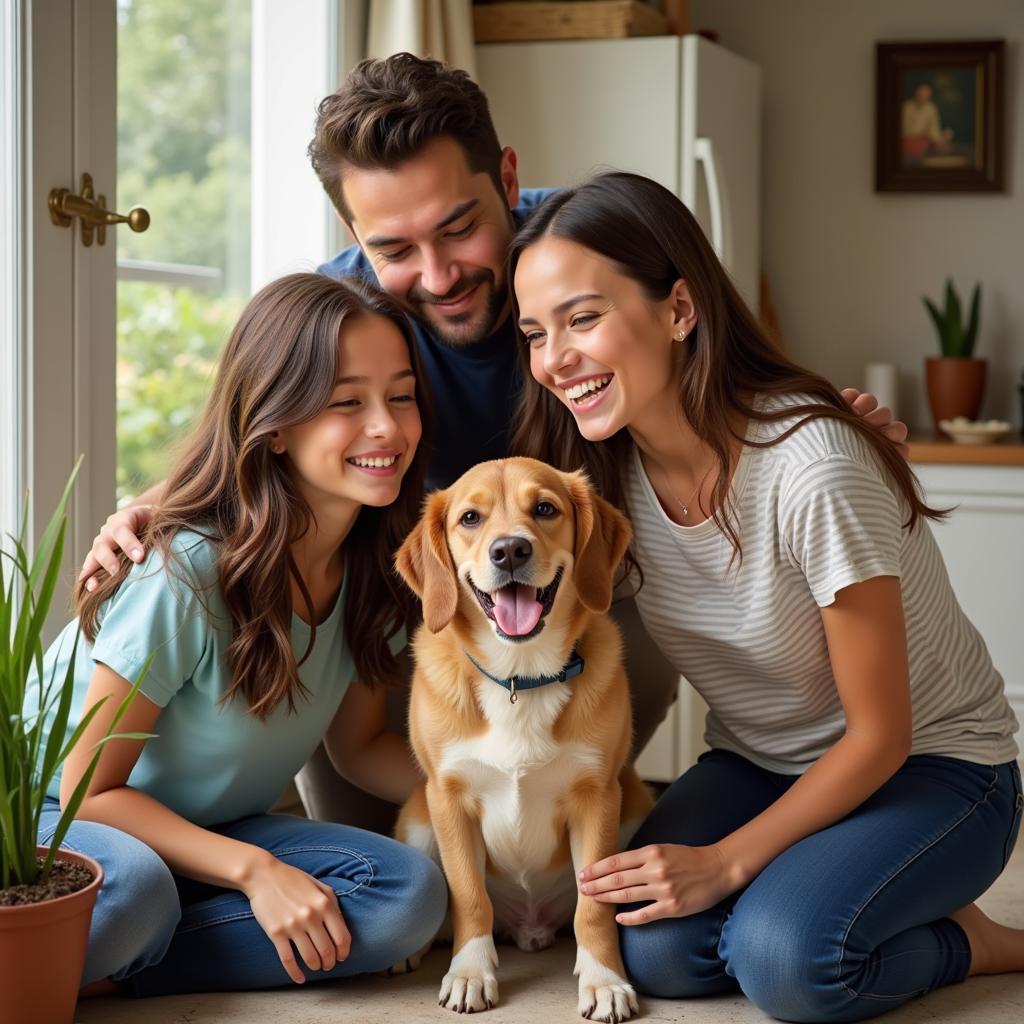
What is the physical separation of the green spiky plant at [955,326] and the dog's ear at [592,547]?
8.24 feet

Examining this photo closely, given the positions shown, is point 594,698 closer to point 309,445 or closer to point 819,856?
point 819,856

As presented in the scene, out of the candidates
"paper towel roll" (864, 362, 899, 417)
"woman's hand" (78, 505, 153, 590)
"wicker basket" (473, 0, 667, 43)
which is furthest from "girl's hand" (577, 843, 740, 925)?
"paper towel roll" (864, 362, 899, 417)

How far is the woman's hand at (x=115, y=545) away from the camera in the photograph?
2.03 metres

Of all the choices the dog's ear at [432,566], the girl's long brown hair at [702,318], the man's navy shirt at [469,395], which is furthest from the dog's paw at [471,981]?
the man's navy shirt at [469,395]

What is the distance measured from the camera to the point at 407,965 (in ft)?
7.04

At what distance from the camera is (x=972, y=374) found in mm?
4203

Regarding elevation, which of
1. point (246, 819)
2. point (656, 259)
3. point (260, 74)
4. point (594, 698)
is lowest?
point (246, 819)

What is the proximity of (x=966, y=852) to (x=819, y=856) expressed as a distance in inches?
9.3

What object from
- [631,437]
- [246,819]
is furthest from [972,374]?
[246,819]

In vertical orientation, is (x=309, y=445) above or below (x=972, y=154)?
below

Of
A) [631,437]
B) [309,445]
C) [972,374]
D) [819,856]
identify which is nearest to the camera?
[819,856]

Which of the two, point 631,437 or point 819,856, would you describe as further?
point 631,437

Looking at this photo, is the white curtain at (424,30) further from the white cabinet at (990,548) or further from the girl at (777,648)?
the white cabinet at (990,548)

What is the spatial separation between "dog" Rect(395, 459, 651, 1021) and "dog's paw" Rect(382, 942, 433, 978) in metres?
0.12
